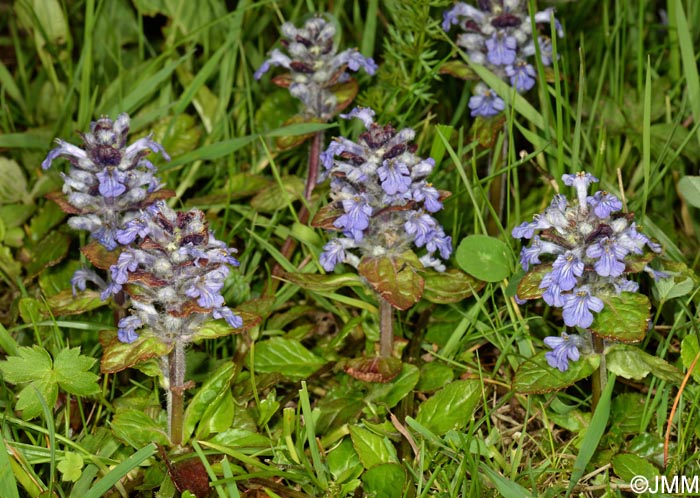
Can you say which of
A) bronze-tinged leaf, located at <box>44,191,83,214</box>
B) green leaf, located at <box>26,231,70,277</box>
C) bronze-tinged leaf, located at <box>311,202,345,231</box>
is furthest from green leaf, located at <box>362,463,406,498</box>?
green leaf, located at <box>26,231,70,277</box>

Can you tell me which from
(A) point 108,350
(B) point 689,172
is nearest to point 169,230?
(A) point 108,350

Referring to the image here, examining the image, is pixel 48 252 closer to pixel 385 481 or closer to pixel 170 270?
pixel 170 270

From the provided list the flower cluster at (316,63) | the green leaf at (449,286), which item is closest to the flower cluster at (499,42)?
the flower cluster at (316,63)

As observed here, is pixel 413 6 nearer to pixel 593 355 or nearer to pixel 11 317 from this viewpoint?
pixel 593 355

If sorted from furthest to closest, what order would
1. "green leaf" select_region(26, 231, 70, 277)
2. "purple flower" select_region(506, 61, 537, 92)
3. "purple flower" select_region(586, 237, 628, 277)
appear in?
"purple flower" select_region(506, 61, 537, 92)
"green leaf" select_region(26, 231, 70, 277)
"purple flower" select_region(586, 237, 628, 277)

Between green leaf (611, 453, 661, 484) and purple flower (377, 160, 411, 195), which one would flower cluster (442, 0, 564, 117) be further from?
green leaf (611, 453, 661, 484)

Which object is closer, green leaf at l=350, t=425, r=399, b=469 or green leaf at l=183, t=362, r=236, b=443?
green leaf at l=350, t=425, r=399, b=469
